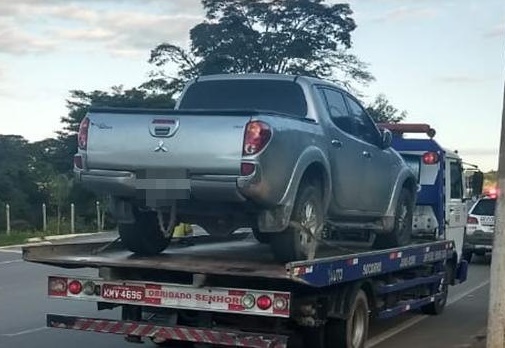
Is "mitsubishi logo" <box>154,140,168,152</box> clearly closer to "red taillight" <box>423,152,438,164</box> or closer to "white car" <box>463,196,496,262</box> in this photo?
"red taillight" <box>423,152,438,164</box>

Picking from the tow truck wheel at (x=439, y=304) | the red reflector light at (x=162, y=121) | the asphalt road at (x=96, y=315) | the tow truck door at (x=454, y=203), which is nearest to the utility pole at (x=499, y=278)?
the asphalt road at (x=96, y=315)

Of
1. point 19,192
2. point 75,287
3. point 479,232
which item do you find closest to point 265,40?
point 19,192

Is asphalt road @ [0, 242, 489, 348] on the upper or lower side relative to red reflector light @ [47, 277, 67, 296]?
lower

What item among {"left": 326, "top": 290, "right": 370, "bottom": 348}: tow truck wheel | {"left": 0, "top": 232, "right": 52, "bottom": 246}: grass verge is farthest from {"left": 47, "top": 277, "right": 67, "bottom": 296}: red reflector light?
{"left": 0, "top": 232, "right": 52, "bottom": 246}: grass verge

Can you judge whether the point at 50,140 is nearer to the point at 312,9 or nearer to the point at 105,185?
the point at 312,9

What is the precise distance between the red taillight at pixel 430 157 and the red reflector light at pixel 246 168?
6.28 metres

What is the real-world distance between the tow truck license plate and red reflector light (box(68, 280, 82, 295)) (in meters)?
0.26

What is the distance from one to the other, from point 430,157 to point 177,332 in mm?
6454

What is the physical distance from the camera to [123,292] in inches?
309

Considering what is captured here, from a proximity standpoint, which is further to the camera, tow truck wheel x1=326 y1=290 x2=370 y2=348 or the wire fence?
the wire fence

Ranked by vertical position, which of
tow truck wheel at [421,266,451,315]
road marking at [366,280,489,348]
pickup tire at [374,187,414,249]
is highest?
pickup tire at [374,187,414,249]

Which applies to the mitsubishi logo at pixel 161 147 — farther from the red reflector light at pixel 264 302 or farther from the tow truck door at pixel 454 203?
the tow truck door at pixel 454 203

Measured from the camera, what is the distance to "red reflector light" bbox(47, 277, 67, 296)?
8.19m

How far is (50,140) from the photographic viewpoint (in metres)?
52.2
